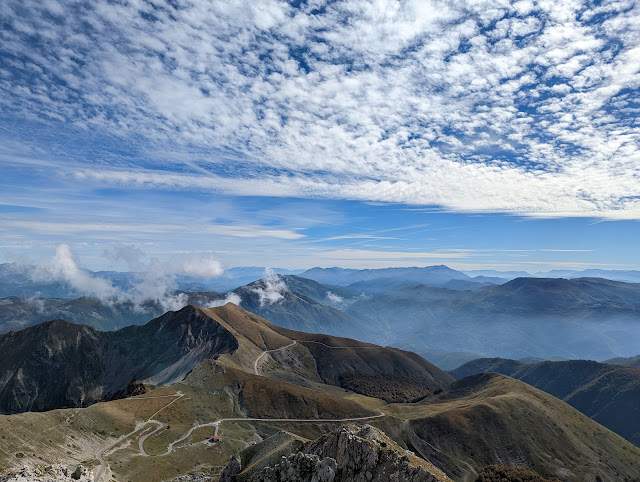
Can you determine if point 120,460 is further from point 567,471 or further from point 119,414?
point 567,471

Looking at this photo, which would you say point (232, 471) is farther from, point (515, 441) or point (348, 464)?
point (515, 441)

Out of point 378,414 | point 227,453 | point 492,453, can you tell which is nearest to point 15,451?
point 227,453

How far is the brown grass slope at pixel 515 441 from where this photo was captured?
497 ft

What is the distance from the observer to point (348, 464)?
49188 millimetres

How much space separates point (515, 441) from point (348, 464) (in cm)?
15336

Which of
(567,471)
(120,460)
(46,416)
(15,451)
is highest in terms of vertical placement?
(15,451)

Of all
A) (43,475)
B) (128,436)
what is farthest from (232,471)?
(128,436)

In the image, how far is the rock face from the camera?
45969mm

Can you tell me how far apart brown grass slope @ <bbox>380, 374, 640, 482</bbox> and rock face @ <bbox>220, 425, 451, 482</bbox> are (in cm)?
12631

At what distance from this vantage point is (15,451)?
7500cm

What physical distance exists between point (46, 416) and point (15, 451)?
1281 inches

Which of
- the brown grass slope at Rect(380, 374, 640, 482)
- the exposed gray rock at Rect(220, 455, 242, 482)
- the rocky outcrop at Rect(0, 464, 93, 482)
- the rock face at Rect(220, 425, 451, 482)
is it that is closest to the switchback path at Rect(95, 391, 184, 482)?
the rocky outcrop at Rect(0, 464, 93, 482)

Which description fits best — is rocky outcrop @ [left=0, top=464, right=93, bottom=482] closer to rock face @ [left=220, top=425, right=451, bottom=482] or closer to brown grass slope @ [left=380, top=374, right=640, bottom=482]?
rock face @ [left=220, top=425, right=451, bottom=482]

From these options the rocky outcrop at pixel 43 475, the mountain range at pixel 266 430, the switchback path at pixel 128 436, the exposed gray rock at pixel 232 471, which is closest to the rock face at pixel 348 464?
the exposed gray rock at pixel 232 471
